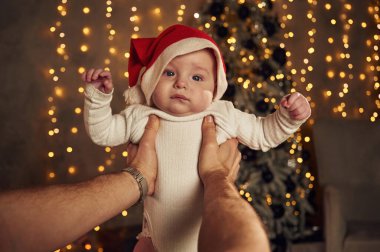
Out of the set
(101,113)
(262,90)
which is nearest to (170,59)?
(101,113)

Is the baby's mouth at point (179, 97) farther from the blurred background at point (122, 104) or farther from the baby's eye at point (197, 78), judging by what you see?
the blurred background at point (122, 104)

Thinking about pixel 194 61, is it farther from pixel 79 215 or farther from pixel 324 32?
pixel 324 32

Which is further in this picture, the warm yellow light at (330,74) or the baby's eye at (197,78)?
the warm yellow light at (330,74)

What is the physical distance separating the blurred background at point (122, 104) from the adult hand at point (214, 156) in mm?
1399

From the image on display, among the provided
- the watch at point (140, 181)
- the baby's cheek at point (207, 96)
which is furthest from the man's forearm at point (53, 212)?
the baby's cheek at point (207, 96)

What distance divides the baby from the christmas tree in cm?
137

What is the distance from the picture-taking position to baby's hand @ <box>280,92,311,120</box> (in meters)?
1.17

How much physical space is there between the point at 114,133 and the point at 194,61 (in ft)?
1.14

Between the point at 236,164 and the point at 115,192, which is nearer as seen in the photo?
the point at 115,192

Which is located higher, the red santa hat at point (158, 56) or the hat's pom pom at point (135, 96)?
the red santa hat at point (158, 56)

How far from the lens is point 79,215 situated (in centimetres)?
82

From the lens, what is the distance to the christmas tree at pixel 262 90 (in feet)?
8.95

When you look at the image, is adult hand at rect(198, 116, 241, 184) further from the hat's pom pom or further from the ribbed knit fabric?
the hat's pom pom

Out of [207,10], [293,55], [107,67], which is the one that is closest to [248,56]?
[207,10]
